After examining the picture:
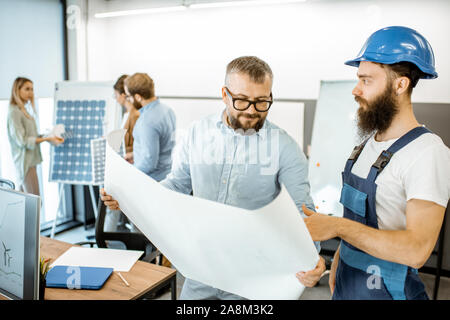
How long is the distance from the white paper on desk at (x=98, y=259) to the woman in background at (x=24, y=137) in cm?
176

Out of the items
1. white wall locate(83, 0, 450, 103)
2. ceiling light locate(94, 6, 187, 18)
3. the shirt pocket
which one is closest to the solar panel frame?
white wall locate(83, 0, 450, 103)

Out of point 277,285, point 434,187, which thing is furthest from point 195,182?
point 434,187

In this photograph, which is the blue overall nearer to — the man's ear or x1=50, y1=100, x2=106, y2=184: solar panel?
the man's ear

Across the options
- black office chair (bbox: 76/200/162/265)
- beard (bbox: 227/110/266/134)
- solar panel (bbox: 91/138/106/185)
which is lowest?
black office chair (bbox: 76/200/162/265)

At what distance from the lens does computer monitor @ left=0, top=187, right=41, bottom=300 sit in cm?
86

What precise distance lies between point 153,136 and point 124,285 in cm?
107

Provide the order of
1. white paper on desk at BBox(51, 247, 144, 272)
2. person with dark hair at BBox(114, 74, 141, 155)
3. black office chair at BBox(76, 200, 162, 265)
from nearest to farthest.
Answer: white paper on desk at BBox(51, 247, 144, 272)
black office chair at BBox(76, 200, 162, 265)
person with dark hair at BBox(114, 74, 141, 155)

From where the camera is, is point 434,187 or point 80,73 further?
point 80,73

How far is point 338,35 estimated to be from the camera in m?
1.95

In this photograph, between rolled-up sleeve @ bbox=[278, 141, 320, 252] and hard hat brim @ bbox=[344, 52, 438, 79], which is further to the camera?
rolled-up sleeve @ bbox=[278, 141, 320, 252]

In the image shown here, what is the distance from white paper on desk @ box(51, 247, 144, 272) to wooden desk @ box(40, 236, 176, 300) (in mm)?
32

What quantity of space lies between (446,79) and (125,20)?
1765mm

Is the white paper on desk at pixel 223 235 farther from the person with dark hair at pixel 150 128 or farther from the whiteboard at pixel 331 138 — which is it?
the whiteboard at pixel 331 138
